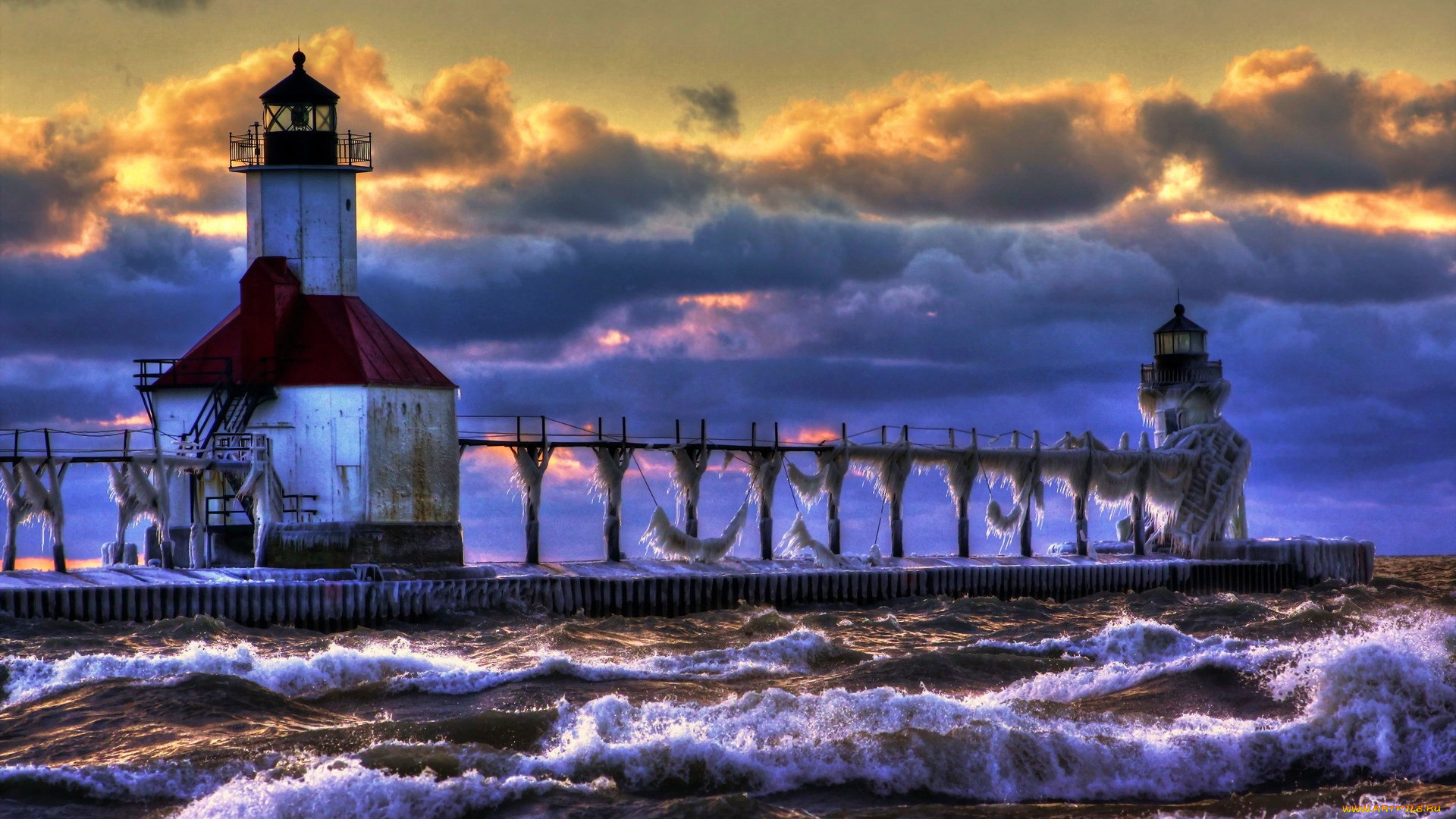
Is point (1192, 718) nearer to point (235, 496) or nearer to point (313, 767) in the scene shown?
point (313, 767)

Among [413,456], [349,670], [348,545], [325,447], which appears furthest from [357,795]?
[413,456]

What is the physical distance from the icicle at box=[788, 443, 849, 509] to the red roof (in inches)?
424

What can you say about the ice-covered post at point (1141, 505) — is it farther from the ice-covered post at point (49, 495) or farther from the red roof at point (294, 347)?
the ice-covered post at point (49, 495)

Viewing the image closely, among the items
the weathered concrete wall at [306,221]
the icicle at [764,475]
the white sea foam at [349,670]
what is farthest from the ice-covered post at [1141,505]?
the white sea foam at [349,670]

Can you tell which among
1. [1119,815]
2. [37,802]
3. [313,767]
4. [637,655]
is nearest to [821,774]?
[1119,815]

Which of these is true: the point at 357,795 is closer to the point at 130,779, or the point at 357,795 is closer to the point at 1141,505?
the point at 130,779

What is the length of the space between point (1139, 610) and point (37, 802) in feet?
102

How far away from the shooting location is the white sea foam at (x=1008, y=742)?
17.0 metres

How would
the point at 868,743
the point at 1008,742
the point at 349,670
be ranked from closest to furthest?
1. the point at 1008,742
2. the point at 868,743
3. the point at 349,670

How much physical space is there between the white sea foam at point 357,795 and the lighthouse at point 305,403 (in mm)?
24445

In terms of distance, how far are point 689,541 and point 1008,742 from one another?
27856mm

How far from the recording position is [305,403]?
40.8m

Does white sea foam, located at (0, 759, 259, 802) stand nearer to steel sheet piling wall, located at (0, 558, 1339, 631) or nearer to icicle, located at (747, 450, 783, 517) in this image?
steel sheet piling wall, located at (0, 558, 1339, 631)

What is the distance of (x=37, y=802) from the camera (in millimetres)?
16453
